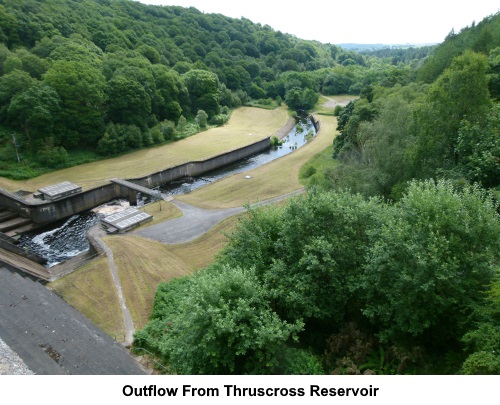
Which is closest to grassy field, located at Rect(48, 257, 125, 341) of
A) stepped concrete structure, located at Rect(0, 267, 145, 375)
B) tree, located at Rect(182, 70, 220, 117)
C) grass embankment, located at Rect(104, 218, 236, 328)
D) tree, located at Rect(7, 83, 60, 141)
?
stepped concrete structure, located at Rect(0, 267, 145, 375)

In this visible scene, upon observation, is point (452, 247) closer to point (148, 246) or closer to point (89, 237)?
point (148, 246)

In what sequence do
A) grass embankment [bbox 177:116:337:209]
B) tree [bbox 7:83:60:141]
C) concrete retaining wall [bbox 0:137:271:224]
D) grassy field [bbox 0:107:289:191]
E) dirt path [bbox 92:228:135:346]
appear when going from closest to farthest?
dirt path [bbox 92:228:135:346], concrete retaining wall [bbox 0:137:271:224], grass embankment [bbox 177:116:337:209], grassy field [bbox 0:107:289:191], tree [bbox 7:83:60:141]

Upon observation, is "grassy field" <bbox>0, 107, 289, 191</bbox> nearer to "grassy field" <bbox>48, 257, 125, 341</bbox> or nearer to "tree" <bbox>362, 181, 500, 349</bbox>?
"grassy field" <bbox>48, 257, 125, 341</bbox>

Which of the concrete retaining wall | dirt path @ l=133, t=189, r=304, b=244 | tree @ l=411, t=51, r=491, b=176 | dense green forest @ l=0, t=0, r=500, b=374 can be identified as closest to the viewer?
dense green forest @ l=0, t=0, r=500, b=374

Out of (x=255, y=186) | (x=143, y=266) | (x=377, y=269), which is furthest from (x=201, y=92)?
(x=377, y=269)

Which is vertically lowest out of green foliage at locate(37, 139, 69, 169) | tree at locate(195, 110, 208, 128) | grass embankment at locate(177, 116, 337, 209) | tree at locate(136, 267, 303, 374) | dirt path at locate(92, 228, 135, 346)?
dirt path at locate(92, 228, 135, 346)

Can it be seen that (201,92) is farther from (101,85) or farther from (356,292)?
(356,292)

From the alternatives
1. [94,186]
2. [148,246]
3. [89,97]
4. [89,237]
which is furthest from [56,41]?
[148,246]
